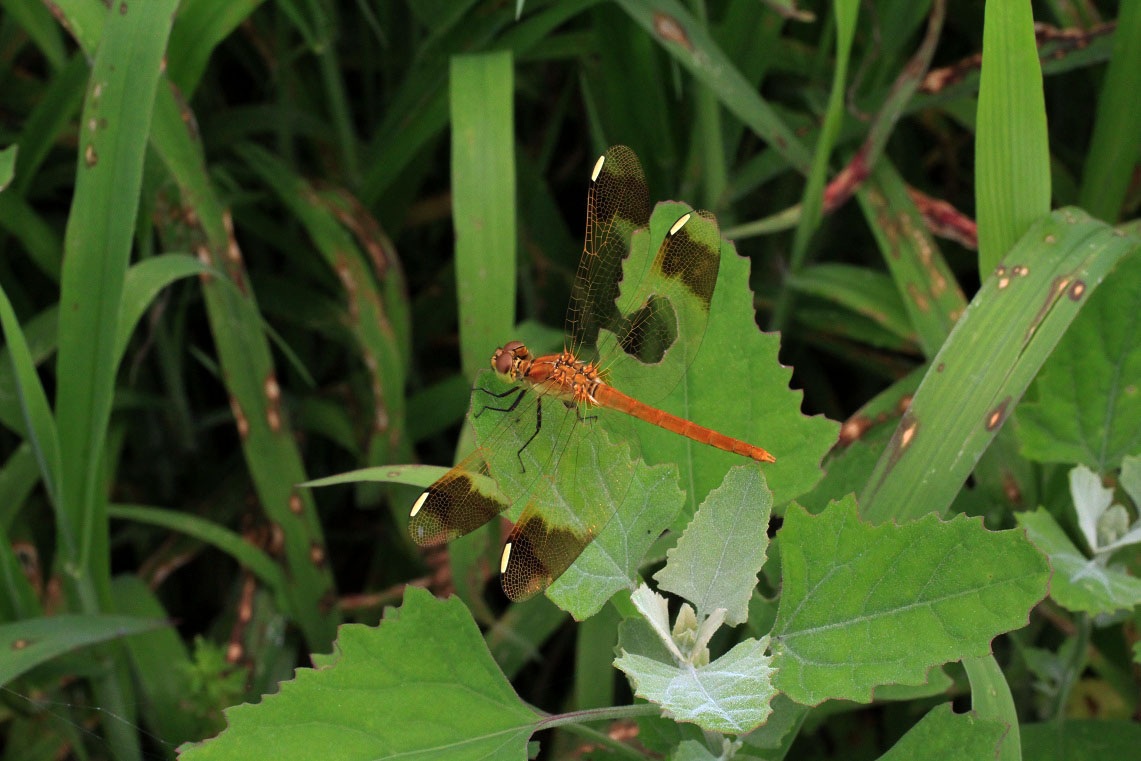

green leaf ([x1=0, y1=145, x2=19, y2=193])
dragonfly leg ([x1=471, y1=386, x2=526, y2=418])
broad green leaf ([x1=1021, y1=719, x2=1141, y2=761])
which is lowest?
broad green leaf ([x1=1021, y1=719, x2=1141, y2=761])

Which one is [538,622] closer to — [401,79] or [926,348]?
[926,348]

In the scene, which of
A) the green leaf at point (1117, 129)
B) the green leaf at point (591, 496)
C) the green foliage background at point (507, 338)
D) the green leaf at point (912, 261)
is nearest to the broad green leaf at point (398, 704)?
the green foliage background at point (507, 338)

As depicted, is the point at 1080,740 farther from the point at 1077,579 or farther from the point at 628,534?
the point at 628,534

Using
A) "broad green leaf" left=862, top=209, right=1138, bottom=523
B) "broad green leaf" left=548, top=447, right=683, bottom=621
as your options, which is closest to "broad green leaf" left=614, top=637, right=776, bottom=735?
"broad green leaf" left=548, top=447, right=683, bottom=621

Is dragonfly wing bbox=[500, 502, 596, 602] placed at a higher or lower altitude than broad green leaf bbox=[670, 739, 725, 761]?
higher

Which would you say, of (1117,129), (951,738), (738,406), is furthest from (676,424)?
(1117,129)

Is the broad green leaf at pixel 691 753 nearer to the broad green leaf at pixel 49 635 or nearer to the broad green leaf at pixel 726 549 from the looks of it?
the broad green leaf at pixel 726 549

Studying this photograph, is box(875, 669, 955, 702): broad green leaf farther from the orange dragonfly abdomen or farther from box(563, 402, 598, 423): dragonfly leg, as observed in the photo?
box(563, 402, 598, 423): dragonfly leg
